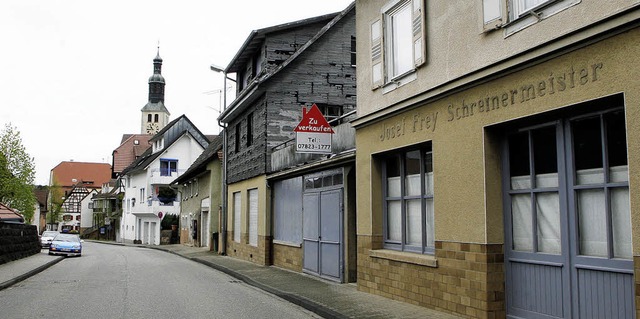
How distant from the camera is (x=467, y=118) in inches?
338

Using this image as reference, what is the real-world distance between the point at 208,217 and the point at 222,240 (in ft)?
22.2

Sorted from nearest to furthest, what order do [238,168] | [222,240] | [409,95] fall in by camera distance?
[409,95] < [238,168] < [222,240]

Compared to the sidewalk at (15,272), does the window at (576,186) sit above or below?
above

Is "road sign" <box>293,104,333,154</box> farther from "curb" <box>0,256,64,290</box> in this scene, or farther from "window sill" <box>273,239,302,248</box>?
"curb" <box>0,256,64,290</box>

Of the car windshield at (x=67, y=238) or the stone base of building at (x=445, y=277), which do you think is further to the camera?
the car windshield at (x=67, y=238)

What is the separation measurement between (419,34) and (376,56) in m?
1.64

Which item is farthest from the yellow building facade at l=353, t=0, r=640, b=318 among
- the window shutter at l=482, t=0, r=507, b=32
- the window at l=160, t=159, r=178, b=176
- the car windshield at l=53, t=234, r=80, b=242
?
the window at l=160, t=159, r=178, b=176

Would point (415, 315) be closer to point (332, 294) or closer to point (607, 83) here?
point (332, 294)

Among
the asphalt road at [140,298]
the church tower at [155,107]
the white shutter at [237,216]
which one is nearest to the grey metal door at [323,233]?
the asphalt road at [140,298]

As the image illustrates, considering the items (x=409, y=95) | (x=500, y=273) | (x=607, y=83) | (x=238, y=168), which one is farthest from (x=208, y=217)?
(x=607, y=83)

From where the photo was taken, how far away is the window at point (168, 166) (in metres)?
52.5

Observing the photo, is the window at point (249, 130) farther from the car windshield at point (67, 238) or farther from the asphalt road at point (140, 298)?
the car windshield at point (67, 238)

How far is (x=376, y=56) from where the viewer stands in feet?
37.6

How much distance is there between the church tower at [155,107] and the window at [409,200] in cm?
8903
